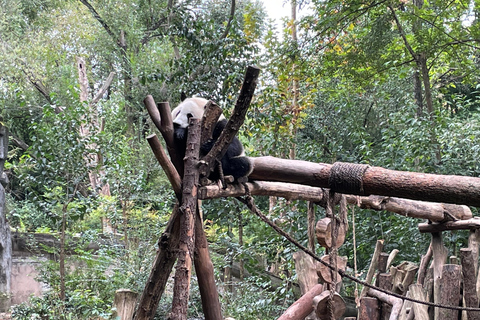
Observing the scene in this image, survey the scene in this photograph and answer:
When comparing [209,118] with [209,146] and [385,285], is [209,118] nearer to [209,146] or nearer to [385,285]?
[209,146]

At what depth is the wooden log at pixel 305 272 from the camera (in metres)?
2.62

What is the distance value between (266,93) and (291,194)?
2.23 metres

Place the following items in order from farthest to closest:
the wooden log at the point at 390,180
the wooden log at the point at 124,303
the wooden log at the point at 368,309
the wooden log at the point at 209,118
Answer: the wooden log at the point at 368,309 → the wooden log at the point at 124,303 → the wooden log at the point at 209,118 → the wooden log at the point at 390,180

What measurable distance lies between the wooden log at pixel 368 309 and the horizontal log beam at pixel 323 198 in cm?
74

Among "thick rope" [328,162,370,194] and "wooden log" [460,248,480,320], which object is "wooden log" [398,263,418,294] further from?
"thick rope" [328,162,370,194]

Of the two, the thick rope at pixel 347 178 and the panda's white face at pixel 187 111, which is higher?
the panda's white face at pixel 187 111

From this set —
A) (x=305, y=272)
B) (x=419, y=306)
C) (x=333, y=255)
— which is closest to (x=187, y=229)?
(x=333, y=255)

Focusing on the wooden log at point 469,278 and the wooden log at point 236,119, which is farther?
the wooden log at point 469,278

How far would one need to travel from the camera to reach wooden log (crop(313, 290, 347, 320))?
2.17m

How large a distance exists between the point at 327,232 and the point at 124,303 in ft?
5.22

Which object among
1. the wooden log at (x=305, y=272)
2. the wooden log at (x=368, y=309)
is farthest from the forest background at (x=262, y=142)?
the wooden log at (x=305, y=272)

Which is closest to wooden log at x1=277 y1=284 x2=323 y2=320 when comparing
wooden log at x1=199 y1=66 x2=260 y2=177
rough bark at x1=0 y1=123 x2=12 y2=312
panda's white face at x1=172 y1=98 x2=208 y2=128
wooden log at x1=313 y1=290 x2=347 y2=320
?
wooden log at x1=313 y1=290 x2=347 y2=320

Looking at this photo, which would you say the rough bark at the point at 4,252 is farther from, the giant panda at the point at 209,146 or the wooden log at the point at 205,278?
the wooden log at the point at 205,278

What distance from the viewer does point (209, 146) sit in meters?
2.40
